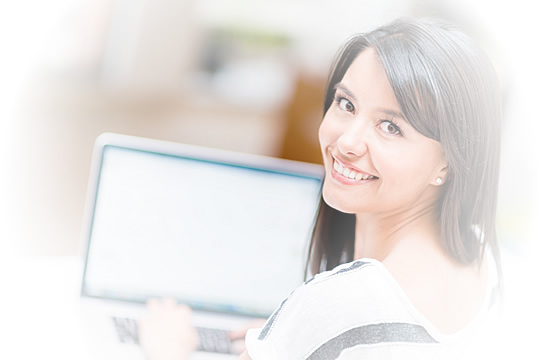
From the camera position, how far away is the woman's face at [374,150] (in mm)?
390

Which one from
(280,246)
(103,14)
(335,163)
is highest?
(103,14)

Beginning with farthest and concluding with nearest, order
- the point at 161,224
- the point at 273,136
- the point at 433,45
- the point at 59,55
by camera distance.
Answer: the point at 273,136 < the point at 59,55 < the point at 161,224 < the point at 433,45

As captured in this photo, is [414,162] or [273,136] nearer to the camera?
[414,162]

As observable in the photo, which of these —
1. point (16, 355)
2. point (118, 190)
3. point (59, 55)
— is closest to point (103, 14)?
point (59, 55)

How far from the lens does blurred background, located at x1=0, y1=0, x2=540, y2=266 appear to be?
44 centimetres

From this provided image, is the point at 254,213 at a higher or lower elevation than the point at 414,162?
lower

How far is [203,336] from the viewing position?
1.94 feet

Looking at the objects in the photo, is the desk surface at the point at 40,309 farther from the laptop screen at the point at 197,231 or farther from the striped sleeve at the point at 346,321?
the striped sleeve at the point at 346,321

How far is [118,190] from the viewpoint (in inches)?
24.5

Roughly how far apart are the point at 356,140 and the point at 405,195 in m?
0.05

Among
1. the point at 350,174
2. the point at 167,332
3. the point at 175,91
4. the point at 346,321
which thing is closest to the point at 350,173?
the point at 350,174

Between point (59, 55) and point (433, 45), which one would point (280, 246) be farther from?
point (59, 55)

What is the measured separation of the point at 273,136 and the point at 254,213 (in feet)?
6.22

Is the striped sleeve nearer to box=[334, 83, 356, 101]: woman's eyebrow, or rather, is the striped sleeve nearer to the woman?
the woman
